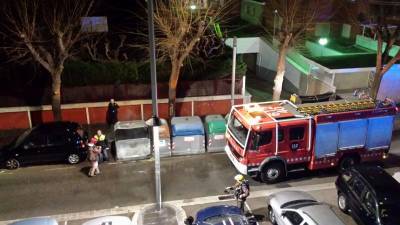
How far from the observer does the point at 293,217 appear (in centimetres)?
1160

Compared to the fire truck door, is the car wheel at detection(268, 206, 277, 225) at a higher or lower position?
lower

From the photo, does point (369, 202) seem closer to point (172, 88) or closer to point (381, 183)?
point (381, 183)

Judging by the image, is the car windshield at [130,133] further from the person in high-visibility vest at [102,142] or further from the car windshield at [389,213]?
the car windshield at [389,213]

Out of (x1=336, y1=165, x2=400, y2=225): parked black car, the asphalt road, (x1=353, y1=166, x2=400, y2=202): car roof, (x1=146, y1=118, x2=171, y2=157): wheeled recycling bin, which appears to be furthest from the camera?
(x1=146, y1=118, x2=171, y2=157): wheeled recycling bin

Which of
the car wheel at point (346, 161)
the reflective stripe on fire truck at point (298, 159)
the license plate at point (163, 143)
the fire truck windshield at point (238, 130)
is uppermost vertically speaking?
the fire truck windshield at point (238, 130)

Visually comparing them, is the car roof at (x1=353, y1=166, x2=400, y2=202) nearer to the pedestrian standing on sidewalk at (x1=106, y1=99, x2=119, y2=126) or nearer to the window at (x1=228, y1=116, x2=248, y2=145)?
the window at (x1=228, y1=116, x2=248, y2=145)

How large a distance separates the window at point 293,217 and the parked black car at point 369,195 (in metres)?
2.13

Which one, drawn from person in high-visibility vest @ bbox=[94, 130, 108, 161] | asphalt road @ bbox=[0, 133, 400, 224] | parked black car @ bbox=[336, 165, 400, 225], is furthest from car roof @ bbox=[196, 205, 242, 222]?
person in high-visibility vest @ bbox=[94, 130, 108, 161]

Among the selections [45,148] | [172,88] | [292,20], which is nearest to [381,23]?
[292,20]

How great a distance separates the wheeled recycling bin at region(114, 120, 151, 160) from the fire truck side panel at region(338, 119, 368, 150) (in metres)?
7.19

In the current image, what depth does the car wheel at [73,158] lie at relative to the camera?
53.5 ft

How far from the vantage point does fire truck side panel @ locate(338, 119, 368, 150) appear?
591 inches

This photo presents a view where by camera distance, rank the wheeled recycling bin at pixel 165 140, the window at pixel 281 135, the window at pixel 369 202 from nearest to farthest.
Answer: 1. the window at pixel 369 202
2. the window at pixel 281 135
3. the wheeled recycling bin at pixel 165 140

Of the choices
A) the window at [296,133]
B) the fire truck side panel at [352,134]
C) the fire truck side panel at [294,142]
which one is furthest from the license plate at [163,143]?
the fire truck side panel at [352,134]
